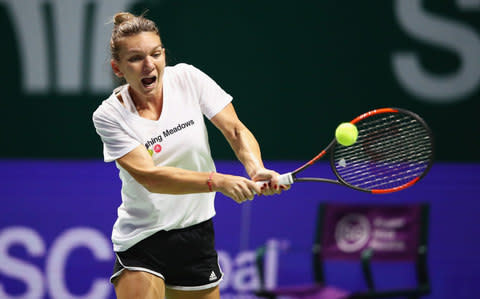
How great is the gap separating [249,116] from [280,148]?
1.12ft

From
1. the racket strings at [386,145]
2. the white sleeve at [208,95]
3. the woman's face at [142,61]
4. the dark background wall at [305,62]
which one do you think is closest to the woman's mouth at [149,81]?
the woman's face at [142,61]

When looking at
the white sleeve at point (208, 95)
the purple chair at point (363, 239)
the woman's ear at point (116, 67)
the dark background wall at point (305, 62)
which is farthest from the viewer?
the dark background wall at point (305, 62)

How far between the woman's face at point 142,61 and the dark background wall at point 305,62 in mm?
2775

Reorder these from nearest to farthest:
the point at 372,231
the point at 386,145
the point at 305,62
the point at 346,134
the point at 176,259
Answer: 1. the point at 346,134
2. the point at 176,259
3. the point at 386,145
4. the point at 372,231
5. the point at 305,62

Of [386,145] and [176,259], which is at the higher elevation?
[386,145]

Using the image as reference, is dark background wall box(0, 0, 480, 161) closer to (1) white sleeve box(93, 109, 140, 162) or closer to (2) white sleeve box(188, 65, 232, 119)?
(2) white sleeve box(188, 65, 232, 119)

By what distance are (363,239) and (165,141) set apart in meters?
2.33

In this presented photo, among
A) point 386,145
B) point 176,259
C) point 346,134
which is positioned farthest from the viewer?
point 386,145

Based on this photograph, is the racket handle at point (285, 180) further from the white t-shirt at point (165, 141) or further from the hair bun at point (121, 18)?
the hair bun at point (121, 18)

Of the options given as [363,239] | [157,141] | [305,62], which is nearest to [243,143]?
[157,141]

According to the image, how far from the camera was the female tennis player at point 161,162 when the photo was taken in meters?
3.00

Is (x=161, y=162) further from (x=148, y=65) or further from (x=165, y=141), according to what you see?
(x=148, y=65)

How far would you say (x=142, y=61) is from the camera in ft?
9.85

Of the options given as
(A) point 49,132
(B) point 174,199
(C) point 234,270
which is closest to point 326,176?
(C) point 234,270
